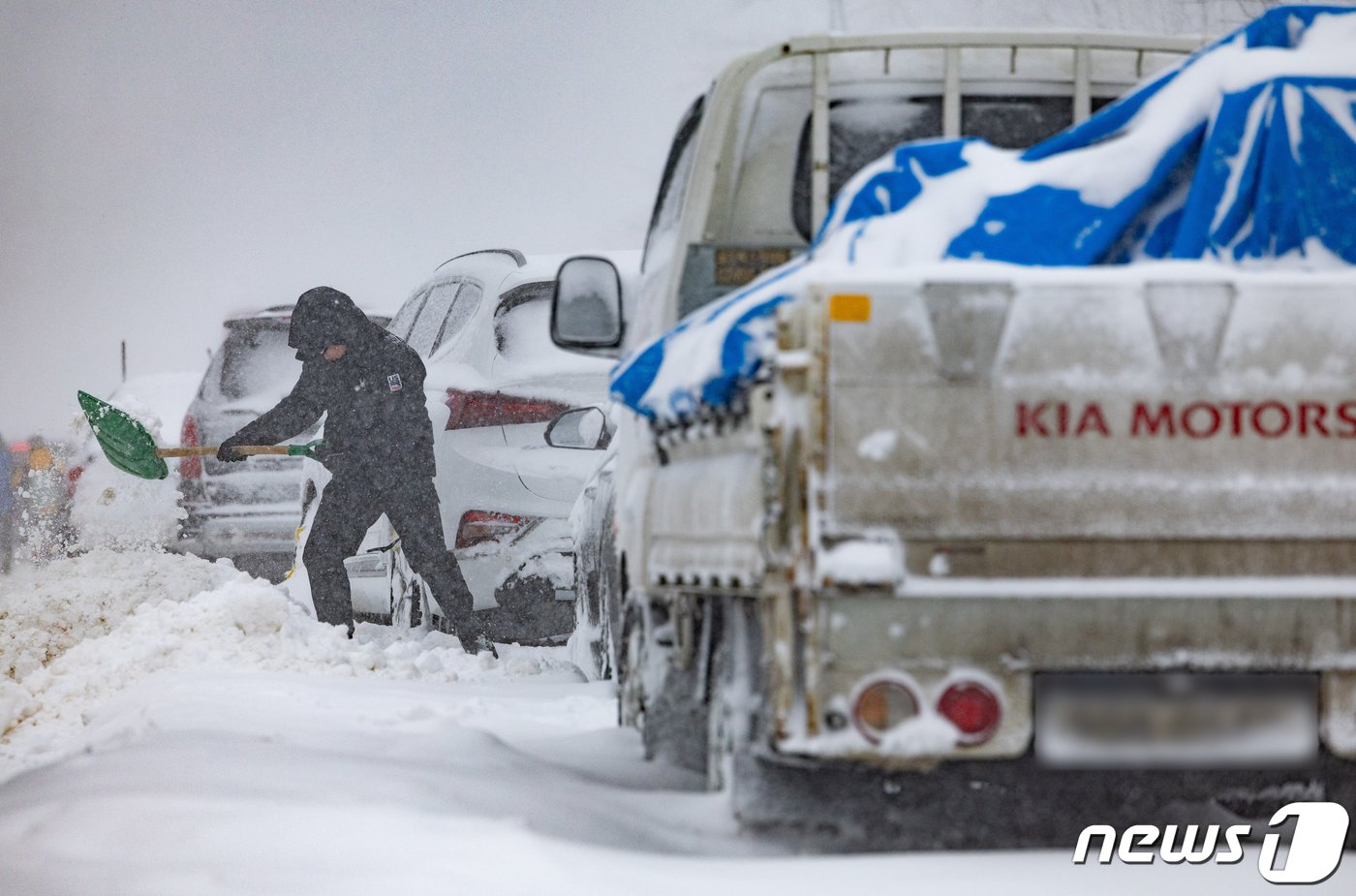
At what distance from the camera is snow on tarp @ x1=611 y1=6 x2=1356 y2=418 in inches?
163

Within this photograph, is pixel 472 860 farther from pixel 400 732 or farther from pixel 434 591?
pixel 434 591

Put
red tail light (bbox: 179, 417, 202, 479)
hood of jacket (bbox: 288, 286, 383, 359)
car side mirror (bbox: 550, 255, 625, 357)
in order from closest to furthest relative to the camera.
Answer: car side mirror (bbox: 550, 255, 625, 357)
hood of jacket (bbox: 288, 286, 383, 359)
red tail light (bbox: 179, 417, 202, 479)

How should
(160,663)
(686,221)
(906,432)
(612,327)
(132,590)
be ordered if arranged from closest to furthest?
(906,432)
(686,221)
(612,327)
(160,663)
(132,590)

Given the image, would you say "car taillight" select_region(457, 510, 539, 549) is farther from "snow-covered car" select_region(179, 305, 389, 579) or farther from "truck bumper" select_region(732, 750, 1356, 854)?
"truck bumper" select_region(732, 750, 1356, 854)

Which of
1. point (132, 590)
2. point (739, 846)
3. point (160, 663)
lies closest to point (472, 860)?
point (739, 846)

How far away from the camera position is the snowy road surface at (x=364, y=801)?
3924 mm

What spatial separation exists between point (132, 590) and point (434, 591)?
97.6 inches

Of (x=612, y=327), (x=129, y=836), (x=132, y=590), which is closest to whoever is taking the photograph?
(x=129, y=836)

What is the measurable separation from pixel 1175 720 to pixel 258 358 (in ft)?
30.6

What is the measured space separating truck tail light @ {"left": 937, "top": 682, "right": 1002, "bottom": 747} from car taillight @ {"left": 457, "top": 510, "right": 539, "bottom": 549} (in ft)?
18.2

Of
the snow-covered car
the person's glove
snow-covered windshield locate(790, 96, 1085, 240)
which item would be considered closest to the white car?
the person's glove

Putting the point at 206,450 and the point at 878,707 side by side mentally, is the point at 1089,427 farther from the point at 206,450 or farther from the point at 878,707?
the point at 206,450

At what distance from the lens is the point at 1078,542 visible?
12.6ft

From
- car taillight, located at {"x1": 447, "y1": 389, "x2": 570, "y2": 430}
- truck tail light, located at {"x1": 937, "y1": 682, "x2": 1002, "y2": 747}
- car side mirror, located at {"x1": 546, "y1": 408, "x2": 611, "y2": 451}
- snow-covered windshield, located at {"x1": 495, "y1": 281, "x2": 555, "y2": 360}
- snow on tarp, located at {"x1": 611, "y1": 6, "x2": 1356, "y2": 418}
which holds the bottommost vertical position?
car side mirror, located at {"x1": 546, "y1": 408, "x2": 611, "y2": 451}
